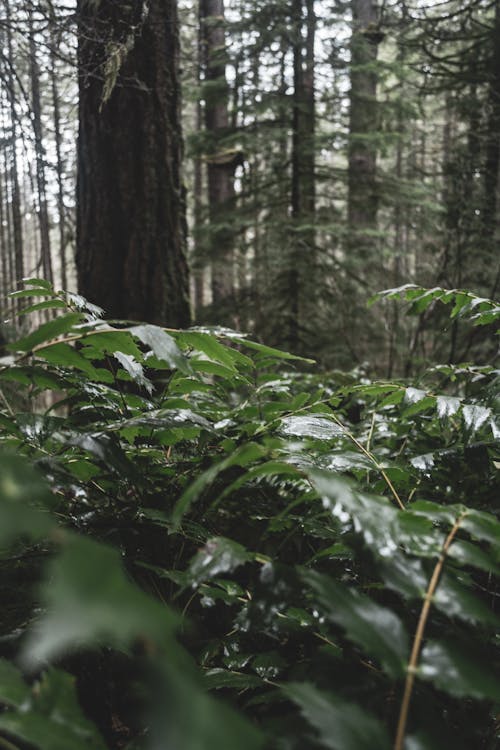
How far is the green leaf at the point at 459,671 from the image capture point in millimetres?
522

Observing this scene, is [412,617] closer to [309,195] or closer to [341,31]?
[309,195]

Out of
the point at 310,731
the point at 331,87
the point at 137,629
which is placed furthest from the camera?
the point at 331,87

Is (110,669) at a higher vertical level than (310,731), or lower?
lower

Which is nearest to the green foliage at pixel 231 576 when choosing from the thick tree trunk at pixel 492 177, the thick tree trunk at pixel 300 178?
the thick tree trunk at pixel 300 178

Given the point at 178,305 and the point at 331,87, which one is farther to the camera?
the point at 331,87

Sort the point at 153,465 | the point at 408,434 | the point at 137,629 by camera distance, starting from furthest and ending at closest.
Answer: the point at 408,434, the point at 153,465, the point at 137,629

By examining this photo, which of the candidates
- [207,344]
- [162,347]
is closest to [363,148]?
[207,344]

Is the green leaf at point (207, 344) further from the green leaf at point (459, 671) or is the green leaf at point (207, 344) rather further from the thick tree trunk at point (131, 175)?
the thick tree trunk at point (131, 175)

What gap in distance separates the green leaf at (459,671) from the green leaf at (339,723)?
9 cm

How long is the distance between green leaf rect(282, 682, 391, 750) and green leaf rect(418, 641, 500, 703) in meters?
0.09

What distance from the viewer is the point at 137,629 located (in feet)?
1.07

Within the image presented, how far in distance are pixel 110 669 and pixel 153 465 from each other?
18.9 inches

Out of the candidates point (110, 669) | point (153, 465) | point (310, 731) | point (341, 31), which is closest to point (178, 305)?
point (153, 465)

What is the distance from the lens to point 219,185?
8.16 metres
